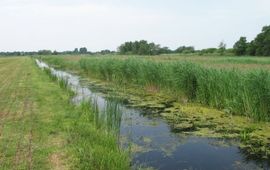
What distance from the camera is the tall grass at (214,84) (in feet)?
35.7

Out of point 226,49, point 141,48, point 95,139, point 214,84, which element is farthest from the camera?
point 141,48

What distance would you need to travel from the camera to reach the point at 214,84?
1326 centimetres

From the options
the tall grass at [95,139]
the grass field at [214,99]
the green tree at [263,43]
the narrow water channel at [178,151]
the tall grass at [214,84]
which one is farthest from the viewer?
the green tree at [263,43]

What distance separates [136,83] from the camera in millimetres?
21766

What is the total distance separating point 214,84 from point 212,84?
8 cm

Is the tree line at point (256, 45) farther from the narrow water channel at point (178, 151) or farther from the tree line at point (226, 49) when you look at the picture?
the narrow water channel at point (178, 151)

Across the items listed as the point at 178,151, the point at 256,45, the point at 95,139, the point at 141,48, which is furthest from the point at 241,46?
the point at 95,139

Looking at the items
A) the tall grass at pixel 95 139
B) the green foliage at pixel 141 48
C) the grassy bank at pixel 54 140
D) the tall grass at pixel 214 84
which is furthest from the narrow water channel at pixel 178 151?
the green foliage at pixel 141 48

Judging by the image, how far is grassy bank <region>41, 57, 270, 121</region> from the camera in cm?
1090

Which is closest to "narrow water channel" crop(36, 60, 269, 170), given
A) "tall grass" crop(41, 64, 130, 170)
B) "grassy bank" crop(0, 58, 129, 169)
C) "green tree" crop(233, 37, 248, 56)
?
"tall grass" crop(41, 64, 130, 170)

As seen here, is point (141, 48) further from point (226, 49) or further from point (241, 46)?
point (241, 46)

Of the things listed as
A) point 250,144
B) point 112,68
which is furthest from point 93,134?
point 112,68

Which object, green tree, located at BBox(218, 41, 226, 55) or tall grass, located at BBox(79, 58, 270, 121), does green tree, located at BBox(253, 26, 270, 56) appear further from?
tall grass, located at BBox(79, 58, 270, 121)

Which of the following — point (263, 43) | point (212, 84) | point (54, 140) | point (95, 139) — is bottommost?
point (54, 140)
